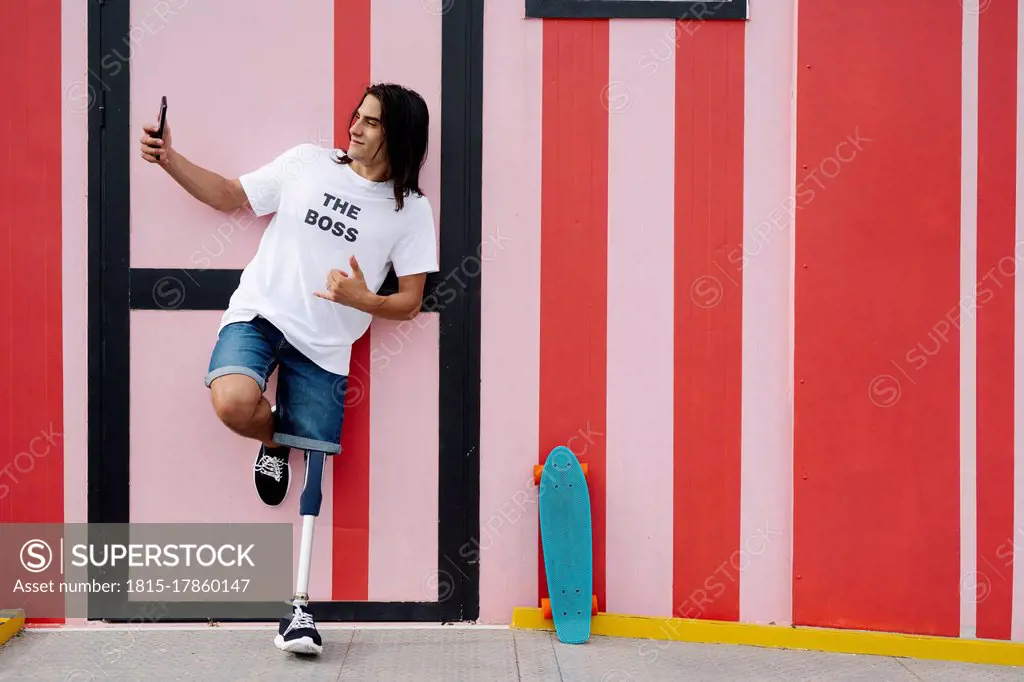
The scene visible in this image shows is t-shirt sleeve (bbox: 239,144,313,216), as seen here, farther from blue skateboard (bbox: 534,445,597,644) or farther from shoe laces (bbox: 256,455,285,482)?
blue skateboard (bbox: 534,445,597,644)

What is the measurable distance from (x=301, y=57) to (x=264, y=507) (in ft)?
4.51

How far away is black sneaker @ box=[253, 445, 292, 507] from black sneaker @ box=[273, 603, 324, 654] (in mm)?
363

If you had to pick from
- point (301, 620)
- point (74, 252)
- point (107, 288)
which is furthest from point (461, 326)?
point (74, 252)

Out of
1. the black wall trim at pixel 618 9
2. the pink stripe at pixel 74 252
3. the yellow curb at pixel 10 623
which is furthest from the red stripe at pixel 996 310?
the yellow curb at pixel 10 623

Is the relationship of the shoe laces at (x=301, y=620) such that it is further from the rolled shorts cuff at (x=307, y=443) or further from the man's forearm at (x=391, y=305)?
the man's forearm at (x=391, y=305)

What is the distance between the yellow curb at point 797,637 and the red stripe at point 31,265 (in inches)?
60.2

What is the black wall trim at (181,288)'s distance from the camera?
2.74 m

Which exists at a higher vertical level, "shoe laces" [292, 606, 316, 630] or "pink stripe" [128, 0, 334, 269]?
"pink stripe" [128, 0, 334, 269]

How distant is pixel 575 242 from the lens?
2.78 meters

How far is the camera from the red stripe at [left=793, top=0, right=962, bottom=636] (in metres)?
2.69

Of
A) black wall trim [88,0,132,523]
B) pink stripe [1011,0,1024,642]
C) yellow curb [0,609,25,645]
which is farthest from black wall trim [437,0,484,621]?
pink stripe [1011,0,1024,642]

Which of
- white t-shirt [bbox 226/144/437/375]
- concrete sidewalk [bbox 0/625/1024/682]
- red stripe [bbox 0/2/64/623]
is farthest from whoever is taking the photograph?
red stripe [bbox 0/2/64/623]

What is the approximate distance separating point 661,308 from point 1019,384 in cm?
108

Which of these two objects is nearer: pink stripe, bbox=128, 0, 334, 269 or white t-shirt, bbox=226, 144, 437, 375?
white t-shirt, bbox=226, 144, 437, 375
